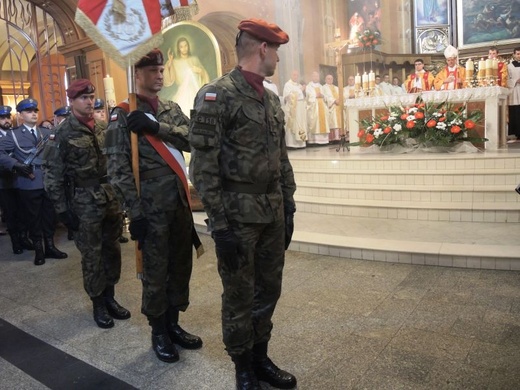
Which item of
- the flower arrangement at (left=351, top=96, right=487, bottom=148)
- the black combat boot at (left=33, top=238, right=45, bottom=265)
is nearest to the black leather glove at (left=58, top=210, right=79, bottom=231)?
the black combat boot at (left=33, top=238, right=45, bottom=265)

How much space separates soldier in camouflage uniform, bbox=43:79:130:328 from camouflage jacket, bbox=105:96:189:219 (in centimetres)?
77

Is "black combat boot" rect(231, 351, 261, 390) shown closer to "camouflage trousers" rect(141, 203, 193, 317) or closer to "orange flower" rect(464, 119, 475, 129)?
"camouflage trousers" rect(141, 203, 193, 317)

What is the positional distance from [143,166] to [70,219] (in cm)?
96

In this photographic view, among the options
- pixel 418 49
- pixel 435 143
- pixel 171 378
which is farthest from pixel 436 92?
pixel 418 49

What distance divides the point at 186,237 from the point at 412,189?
3.92 meters

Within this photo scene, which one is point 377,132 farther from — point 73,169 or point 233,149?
point 233,149

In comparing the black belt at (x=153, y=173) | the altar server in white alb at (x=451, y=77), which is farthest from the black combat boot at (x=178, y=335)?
the altar server in white alb at (x=451, y=77)

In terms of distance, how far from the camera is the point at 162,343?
2770mm

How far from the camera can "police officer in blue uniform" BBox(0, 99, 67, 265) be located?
5.53 metres

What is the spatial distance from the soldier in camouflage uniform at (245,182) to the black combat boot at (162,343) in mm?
616

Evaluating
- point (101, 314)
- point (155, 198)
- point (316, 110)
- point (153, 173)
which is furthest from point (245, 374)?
point (316, 110)

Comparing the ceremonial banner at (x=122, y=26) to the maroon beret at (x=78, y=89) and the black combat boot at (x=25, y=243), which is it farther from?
the black combat boot at (x=25, y=243)

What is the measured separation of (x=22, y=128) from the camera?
5.81m

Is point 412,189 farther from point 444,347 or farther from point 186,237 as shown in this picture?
point 186,237
